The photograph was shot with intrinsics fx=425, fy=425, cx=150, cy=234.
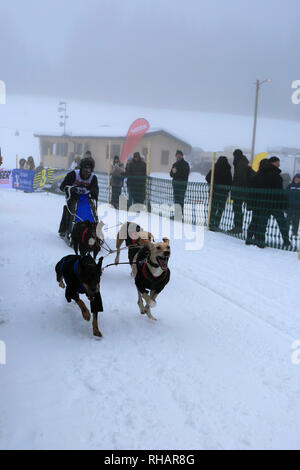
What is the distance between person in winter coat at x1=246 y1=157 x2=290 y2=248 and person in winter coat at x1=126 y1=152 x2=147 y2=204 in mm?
4993

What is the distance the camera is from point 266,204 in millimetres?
8625

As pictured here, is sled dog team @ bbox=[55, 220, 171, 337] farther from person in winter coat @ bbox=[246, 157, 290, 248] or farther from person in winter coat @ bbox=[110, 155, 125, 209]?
person in winter coat @ bbox=[110, 155, 125, 209]

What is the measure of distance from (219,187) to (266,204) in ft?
5.85

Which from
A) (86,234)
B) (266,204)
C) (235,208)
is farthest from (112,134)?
(86,234)

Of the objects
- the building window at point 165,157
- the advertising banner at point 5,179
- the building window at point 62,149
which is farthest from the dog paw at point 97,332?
the building window at point 62,149

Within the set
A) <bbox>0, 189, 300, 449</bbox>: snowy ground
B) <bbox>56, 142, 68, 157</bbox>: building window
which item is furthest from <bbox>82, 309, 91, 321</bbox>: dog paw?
<bbox>56, 142, 68, 157</bbox>: building window

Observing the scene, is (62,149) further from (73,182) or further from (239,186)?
(73,182)

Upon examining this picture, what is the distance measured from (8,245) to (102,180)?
9167 millimetres

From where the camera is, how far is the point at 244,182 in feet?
31.9

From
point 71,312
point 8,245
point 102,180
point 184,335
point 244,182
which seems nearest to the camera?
point 184,335

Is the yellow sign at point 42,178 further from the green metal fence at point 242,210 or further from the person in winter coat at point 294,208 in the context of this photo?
the person in winter coat at point 294,208

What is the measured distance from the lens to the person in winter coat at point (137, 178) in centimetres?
1339
